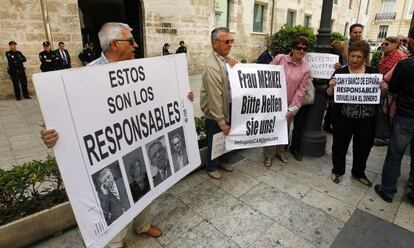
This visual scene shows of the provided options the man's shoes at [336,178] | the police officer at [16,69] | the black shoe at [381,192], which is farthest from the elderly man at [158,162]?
the police officer at [16,69]

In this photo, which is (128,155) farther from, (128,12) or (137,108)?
(128,12)

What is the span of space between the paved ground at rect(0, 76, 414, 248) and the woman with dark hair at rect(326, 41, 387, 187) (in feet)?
0.68

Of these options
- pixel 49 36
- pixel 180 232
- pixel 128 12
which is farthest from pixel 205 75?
pixel 128 12

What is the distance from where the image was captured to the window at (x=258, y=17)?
16.5 metres

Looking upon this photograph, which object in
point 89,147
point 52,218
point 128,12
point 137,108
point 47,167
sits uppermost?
point 128,12

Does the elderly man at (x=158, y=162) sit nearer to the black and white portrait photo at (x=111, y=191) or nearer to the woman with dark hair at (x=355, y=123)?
the black and white portrait photo at (x=111, y=191)

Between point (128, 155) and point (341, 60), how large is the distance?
4.36 m

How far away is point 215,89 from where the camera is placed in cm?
310

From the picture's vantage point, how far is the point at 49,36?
8.67m

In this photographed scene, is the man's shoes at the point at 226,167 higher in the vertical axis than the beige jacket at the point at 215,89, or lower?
lower

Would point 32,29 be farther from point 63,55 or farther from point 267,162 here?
→ point 267,162

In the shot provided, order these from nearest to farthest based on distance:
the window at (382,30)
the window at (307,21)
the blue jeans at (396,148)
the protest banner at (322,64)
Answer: the blue jeans at (396,148)
the protest banner at (322,64)
the window at (307,21)
the window at (382,30)

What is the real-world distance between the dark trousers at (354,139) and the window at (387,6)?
142 ft

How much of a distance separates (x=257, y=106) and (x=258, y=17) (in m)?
15.1
